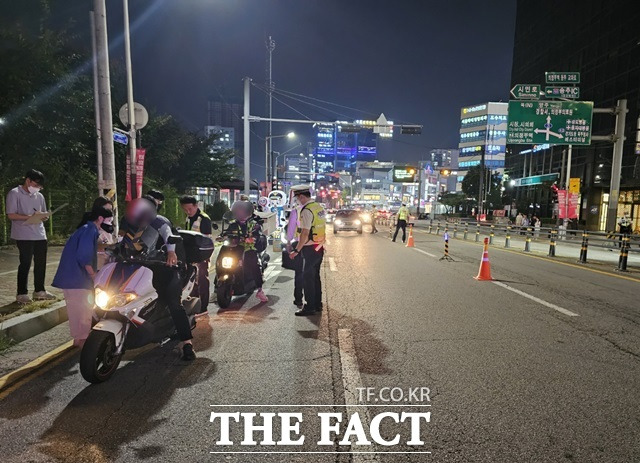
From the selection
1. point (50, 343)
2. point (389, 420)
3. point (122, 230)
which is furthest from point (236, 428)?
point (50, 343)

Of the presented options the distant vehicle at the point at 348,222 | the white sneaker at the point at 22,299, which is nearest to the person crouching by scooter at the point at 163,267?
the white sneaker at the point at 22,299

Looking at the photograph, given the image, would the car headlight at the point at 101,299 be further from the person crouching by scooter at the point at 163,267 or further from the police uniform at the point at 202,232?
the police uniform at the point at 202,232

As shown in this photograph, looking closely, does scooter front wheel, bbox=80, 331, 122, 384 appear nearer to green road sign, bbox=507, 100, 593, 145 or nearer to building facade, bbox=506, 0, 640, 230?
green road sign, bbox=507, 100, 593, 145

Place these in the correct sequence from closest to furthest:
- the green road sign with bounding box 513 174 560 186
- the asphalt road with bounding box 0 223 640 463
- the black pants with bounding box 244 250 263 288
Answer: the asphalt road with bounding box 0 223 640 463 → the black pants with bounding box 244 250 263 288 → the green road sign with bounding box 513 174 560 186

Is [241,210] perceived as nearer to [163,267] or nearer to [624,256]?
[163,267]

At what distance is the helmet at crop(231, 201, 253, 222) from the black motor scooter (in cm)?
14

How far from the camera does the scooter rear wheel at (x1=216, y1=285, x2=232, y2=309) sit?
6699mm

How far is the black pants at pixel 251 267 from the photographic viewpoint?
7.16 meters

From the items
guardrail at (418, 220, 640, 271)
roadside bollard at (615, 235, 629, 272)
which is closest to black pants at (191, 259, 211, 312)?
guardrail at (418, 220, 640, 271)

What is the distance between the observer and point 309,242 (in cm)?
631

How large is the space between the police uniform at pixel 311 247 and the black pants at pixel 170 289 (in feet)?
7.71

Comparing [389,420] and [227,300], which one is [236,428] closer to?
[389,420]

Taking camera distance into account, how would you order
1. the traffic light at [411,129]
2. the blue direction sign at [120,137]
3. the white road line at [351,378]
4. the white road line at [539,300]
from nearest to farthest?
the white road line at [351,378]
the white road line at [539,300]
the blue direction sign at [120,137]
the traffic light at [411,129]

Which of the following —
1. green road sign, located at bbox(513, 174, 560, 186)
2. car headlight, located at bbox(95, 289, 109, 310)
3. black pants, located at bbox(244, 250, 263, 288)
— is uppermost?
green road sign, located at bbox(513, 174, 560, 186)
